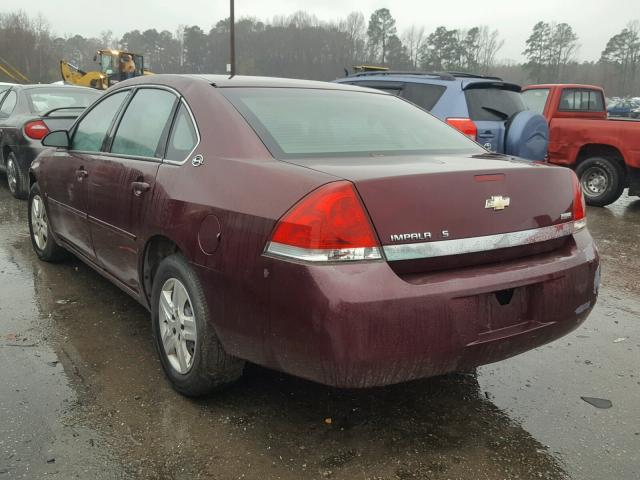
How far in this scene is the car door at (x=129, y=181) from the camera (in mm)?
3078

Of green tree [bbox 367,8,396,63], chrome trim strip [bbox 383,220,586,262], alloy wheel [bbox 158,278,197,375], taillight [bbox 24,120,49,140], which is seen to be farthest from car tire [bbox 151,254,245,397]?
green tree [bbox 367,8,396,63]

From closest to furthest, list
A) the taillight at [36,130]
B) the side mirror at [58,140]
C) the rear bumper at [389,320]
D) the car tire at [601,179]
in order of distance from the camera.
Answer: the rear bumper at [389,320]
the side mirror at [58,140]
the taillight at [36,130]
the car tire at [601,179]

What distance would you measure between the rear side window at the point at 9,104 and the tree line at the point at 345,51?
206ft

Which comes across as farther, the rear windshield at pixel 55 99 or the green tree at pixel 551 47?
the green tree at pixel 551 47

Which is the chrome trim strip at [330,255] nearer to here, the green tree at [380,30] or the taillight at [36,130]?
the taillight at [36,130]

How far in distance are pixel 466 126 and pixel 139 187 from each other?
4090 mm

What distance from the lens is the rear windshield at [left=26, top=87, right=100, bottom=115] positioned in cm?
811

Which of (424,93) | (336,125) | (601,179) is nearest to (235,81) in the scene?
(336,125)

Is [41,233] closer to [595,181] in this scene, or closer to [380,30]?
[595,181]

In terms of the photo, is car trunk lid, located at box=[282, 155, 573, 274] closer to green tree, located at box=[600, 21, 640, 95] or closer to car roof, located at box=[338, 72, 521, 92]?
car roof, located at box=[338, 72, 521, 92]

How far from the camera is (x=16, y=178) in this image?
7.86m

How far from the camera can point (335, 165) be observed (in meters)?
2.42

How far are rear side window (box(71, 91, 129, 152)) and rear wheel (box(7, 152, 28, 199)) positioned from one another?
4.03m

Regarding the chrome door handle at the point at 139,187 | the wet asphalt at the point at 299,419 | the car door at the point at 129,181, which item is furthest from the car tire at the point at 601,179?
the chrome door handle at the point at 139,187
